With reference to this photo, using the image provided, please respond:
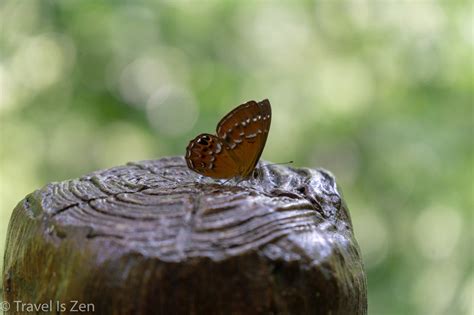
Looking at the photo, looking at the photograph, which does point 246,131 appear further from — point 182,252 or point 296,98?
point 296,98

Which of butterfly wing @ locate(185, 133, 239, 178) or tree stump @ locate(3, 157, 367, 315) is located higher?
butterfly wing @ locate(185, 133, 239, 178)

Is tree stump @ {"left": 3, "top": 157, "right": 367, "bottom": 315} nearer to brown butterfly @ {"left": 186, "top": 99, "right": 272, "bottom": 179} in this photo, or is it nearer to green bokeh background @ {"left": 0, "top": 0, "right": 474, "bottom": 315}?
brown butterfly @ {"left": 186, "top": 99, "right": 272, "bottom": 179}

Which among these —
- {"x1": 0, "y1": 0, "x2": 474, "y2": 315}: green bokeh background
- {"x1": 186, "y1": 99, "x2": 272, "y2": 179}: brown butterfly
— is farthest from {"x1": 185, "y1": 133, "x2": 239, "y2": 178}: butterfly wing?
{"x1": 0, "y1": 0, "x2": 474, "y2": 315}: green bokeh background

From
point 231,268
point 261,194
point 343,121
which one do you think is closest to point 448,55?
point 343,121

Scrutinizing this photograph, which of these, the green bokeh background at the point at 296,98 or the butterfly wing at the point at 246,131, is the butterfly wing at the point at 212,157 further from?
the green bokeh background at the point at 296,98

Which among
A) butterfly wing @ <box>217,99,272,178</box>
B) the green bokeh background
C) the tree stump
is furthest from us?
the green bokeh background

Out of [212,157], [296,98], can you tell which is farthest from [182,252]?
[296,98]

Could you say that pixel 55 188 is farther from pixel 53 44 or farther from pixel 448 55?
pixel 448 55
